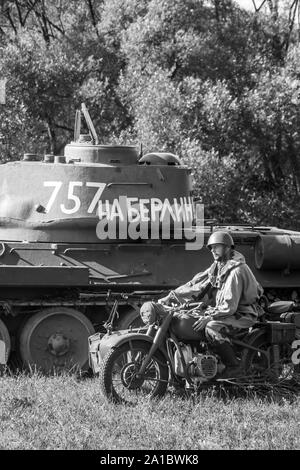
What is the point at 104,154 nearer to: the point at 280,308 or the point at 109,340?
the point at 280,308

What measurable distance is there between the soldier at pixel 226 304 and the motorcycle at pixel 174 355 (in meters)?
0.11

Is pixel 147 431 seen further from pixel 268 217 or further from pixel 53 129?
pixel 53 129

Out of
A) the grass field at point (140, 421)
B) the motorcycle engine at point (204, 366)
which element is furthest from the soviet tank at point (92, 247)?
the motorcycle engine at point (204, 366)

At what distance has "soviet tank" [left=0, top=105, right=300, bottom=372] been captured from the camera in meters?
11.6

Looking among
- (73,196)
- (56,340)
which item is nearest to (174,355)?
(56,340)

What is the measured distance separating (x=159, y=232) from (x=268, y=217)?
10712 mm

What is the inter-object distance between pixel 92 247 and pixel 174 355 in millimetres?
2720

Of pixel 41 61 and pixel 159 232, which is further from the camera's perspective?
pixel 41 61

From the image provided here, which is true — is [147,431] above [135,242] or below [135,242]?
below

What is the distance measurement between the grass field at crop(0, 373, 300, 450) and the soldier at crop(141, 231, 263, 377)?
0.57 m

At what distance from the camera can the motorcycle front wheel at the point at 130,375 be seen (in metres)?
9.25

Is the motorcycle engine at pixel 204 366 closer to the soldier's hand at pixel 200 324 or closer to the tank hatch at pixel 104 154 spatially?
the soldier's hand at pixel 200 324

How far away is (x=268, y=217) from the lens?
22328mm
